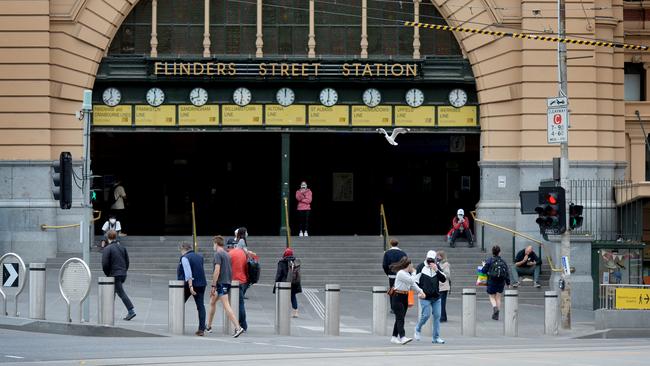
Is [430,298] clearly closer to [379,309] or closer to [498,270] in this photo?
[379,309]

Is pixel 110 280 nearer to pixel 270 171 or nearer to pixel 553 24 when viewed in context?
pixel 553 24

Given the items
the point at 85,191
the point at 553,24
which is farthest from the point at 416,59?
the point at 85,191

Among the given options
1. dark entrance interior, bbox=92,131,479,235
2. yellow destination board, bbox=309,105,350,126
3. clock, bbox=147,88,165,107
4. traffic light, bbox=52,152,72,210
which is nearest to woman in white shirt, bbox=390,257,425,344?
traffic light, bbox=52,152,72,210

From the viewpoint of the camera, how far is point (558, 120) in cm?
3066

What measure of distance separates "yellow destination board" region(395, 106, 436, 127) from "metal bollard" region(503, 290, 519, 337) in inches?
536

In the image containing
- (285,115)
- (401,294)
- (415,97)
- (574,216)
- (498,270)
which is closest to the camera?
(401,294)

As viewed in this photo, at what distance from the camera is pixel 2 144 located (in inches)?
1512

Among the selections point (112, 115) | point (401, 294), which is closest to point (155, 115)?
point (112, 115)

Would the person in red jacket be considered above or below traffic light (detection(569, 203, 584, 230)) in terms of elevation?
below

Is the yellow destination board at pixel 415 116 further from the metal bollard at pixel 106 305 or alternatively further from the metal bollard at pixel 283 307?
the metal bollard at pixel 106 305

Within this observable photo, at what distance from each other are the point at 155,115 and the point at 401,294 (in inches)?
686

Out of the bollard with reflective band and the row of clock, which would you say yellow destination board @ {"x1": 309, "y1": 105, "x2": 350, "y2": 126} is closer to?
the row of clock

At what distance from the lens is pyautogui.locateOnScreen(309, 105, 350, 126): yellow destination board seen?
135 ft

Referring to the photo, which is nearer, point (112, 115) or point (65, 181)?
point (65, 181)
